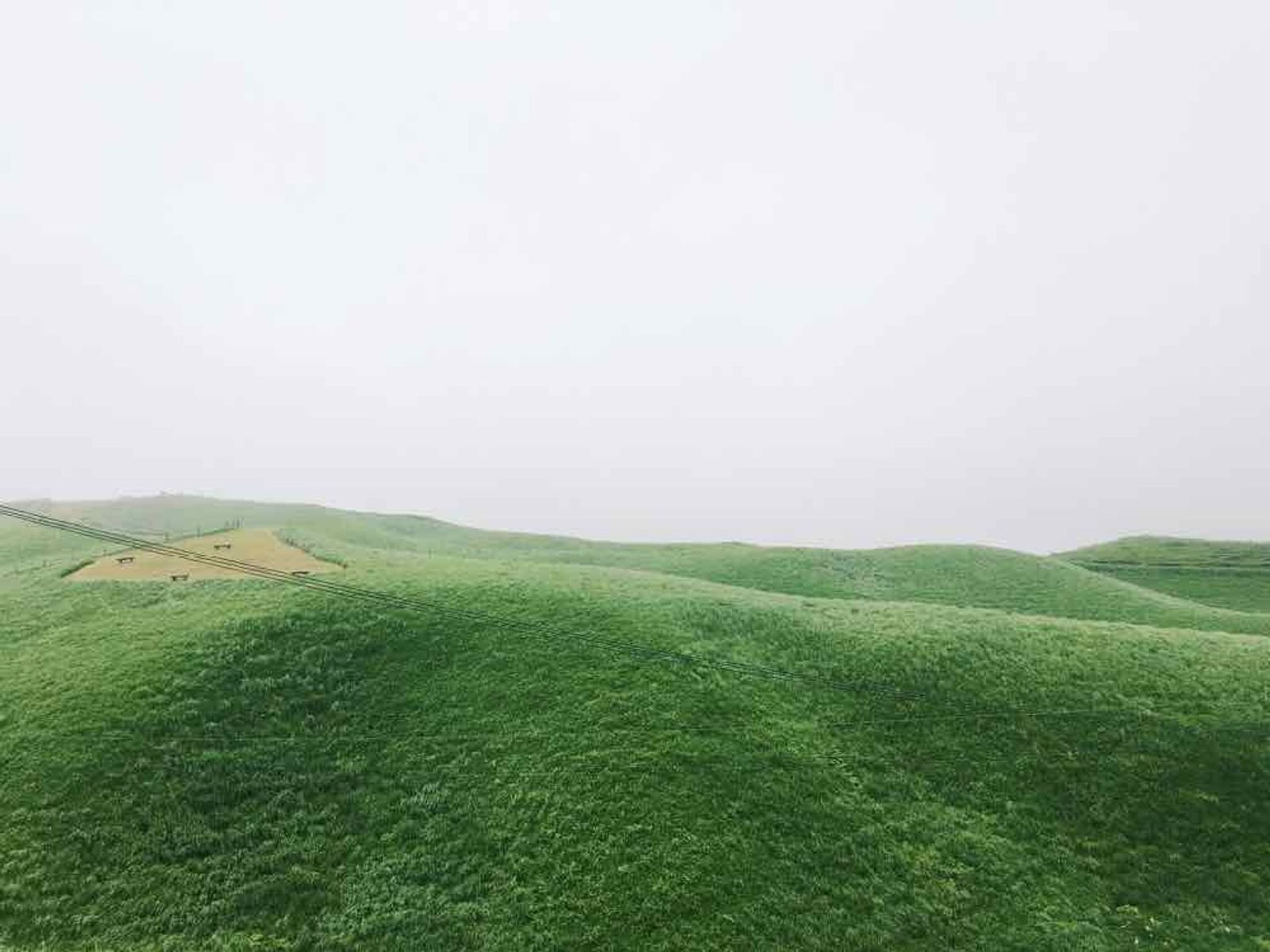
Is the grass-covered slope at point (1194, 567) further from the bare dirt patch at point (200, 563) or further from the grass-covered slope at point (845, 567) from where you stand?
the bare dirt patch at point (200, 563)

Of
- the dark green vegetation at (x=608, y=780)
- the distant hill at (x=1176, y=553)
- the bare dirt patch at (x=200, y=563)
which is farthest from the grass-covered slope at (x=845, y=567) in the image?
the dark green vegetation at (x=608, y=780)

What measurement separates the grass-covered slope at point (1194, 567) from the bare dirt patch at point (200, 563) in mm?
81652

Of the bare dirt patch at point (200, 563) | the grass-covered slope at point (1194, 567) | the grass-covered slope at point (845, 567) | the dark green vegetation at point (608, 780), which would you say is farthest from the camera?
the grass-covered slope at point (1194, 567)

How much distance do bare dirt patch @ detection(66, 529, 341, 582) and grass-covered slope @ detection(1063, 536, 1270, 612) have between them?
81652mm

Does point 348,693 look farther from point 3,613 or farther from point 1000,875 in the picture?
point 1000,875

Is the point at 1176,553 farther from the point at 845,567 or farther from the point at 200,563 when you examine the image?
the point at 200,563

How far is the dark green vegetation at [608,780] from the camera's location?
52.2 feet

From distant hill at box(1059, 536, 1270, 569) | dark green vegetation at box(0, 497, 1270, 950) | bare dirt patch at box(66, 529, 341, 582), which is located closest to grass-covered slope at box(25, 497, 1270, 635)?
bare dirt patch at box(66, 529, 341, 582)

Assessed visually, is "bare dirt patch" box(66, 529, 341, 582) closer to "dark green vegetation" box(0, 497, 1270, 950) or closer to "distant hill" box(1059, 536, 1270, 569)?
"dark green vegetation" box(0, 497, 1270, 950)

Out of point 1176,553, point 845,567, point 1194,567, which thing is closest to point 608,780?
point 845,567

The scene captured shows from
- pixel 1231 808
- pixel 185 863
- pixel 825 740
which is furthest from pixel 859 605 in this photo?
pixel 185 863

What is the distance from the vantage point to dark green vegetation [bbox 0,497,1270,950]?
1590 centimetres

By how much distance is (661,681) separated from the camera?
2530 cm

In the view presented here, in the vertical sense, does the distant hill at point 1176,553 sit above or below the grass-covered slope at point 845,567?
above
